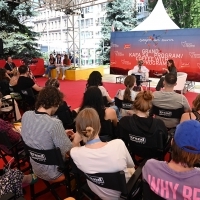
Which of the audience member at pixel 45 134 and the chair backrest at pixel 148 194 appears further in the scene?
the audience member at pixel 45 134

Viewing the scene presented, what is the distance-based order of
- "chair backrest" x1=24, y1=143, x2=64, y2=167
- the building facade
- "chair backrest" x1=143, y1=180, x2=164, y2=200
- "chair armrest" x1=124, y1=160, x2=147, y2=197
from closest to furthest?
"chair backrest" x1=143, y1=180, x2=164, y2=200 → "chair armrest" x1=124, y1=160, x2=147, y2=197 → "chair backrest" x1=24, y1=143, x2=64, y2=167 → the building facade

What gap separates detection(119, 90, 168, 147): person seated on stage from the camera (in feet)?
8.03

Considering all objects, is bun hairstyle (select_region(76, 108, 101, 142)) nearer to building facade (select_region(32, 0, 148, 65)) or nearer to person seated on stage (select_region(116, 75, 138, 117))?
person seated on stage (select_region(116, 75, 138, 117))

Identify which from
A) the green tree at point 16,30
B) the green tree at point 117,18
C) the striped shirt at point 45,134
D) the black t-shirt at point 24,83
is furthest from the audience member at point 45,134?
the green tree at point 117,18

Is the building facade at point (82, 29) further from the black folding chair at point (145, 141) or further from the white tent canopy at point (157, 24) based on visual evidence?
the black folding chair at point (145, 141)

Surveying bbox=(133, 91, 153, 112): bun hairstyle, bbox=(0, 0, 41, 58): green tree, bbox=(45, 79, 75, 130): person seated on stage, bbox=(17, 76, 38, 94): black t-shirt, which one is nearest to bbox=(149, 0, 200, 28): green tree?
bbox=(0, 0, 41, 58): green tree

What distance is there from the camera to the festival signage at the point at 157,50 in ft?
30.5

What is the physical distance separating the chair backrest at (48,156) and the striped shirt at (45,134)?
9cm

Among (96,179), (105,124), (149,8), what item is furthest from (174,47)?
(149,8)

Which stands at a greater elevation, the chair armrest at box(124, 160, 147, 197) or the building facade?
the building facade

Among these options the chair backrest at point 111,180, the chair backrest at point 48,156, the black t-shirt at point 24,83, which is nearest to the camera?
the chair backrest at point 111,180

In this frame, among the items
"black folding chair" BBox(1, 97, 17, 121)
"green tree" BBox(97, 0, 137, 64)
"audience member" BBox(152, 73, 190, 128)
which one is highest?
"green tree" BBox(97, 0, 137, 64)

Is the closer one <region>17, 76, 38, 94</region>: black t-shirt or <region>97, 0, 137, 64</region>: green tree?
<region>17, 76, 38, 94</region>: black t-shirt

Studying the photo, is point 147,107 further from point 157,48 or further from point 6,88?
point 157,48
